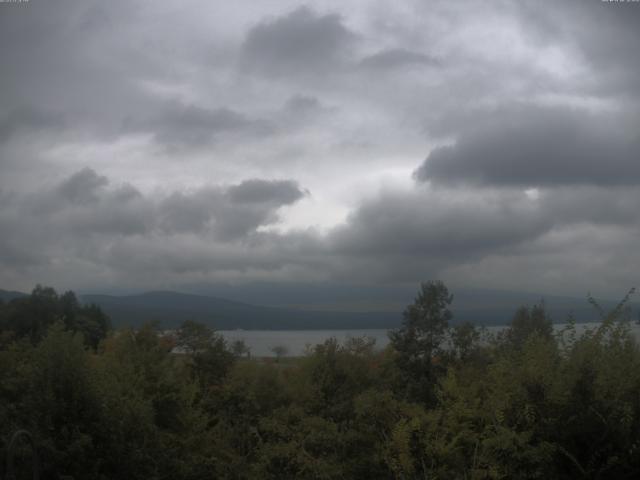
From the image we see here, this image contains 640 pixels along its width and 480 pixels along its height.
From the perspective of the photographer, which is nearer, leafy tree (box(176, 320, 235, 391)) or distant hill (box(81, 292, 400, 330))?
leafy tree (box(176, 320, 235, 391))

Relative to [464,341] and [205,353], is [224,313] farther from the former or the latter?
[464,341]

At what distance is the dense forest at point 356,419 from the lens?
11.9 meters

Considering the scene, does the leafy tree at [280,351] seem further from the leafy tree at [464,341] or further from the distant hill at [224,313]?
the distant hill at [224,313]

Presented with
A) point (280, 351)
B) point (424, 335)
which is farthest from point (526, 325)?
point (280, 351)

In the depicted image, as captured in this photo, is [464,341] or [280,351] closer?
[464,341]

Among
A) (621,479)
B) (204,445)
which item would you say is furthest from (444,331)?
(621,479)

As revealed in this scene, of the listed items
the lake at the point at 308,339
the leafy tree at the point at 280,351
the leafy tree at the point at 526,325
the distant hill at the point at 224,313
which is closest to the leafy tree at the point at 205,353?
the lake at the point at 308,339

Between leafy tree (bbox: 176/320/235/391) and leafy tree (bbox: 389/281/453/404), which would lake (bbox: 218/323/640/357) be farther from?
leafy tree (bbox: 176/320/235/391)

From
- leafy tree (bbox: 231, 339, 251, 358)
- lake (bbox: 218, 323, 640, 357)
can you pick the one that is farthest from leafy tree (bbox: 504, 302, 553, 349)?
leafy tree (bbox: 231, 339, 251, 358)

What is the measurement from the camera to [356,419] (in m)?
16.4

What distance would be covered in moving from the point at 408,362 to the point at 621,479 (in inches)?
490

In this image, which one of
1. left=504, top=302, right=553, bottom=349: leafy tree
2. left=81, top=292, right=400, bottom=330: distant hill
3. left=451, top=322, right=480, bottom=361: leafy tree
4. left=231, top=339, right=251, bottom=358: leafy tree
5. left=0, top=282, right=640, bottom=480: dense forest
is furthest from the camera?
left=81, top=292, right=400, bottom=330: distant hill

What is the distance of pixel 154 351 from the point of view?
22.0 meters

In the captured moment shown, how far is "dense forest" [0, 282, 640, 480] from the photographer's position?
39.0 feet
